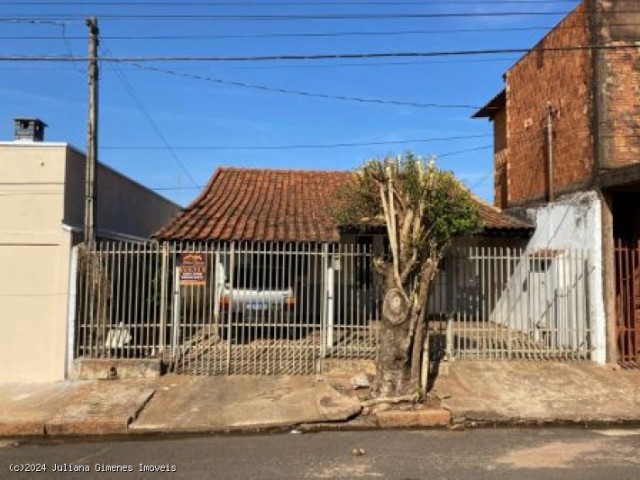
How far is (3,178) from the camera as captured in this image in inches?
416

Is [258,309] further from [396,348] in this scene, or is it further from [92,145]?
[92,145]

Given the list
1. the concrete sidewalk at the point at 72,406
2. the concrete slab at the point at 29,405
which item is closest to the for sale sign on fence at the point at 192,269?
the concrete sidewalk at the point at 72,406

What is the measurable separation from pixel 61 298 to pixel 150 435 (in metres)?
3.70

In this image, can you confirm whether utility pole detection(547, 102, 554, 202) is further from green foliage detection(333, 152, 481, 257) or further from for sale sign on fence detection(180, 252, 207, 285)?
for sale sign on fence detection(180, 252, 207, 285)

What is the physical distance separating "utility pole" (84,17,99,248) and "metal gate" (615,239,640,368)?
9.39 m

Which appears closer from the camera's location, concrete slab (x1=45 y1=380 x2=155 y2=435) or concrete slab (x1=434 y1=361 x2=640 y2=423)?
concrete slab (x1=45 y1=380 x2=155 y2=435)

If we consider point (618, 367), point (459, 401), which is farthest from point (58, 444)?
point (618, 367)

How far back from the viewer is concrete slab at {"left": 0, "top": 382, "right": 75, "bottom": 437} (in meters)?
7.90

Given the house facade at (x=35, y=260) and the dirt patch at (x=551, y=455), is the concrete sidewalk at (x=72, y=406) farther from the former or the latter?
the dirt patch at (x=551, y=455)

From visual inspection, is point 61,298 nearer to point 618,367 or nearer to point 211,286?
point 211,286

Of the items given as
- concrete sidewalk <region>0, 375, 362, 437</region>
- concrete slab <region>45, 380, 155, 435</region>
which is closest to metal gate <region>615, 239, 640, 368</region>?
concrete sidewalk <region>0, 375, 362, 437</region>

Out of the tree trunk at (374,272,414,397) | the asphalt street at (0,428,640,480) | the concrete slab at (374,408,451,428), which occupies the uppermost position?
the tree trunk at (374,272,414,397)

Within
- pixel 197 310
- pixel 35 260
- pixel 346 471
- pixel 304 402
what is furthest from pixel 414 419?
pixel 35 260

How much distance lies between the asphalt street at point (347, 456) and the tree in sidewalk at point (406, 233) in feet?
4.51
